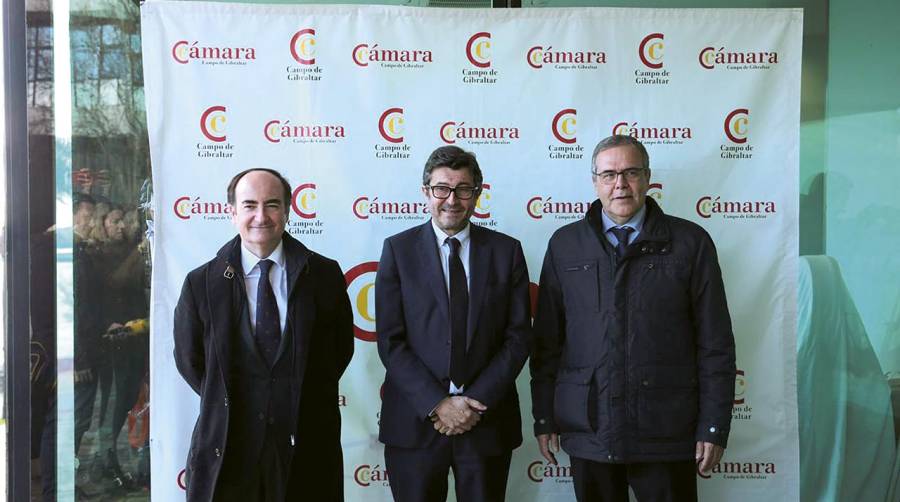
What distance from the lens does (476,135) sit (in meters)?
3.23

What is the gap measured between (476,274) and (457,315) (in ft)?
0.50

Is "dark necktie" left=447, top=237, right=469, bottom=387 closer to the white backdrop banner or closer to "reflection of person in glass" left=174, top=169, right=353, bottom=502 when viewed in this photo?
"reflection of person in glass" left=174, top=169, right=353, bottom=502

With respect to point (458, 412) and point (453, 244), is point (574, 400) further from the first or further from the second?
point (453, 244)

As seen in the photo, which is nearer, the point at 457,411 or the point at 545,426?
the point at 457,411

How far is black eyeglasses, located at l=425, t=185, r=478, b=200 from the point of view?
2.58 meters

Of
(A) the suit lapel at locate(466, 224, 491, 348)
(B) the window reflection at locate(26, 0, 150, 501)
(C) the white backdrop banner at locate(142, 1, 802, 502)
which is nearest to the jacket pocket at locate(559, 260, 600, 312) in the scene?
(A) the suit lapel at locate(466, 224, 491, 348)

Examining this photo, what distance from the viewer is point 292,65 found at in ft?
10.5

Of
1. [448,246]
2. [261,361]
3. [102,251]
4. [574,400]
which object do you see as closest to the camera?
[261,361]

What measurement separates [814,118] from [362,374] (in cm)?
232

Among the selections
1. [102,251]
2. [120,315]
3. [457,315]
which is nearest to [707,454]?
[457,315]

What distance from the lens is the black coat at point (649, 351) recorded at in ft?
8.13

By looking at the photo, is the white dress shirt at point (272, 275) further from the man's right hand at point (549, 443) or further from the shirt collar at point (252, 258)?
the man's right hand at point (549, 443)

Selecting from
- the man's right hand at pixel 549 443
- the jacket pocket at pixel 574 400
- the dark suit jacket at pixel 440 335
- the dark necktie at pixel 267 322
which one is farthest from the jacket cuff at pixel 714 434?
the dark necktie at pixel 267 322

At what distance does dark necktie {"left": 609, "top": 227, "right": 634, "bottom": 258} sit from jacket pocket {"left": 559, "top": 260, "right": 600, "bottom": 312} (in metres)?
0.09
